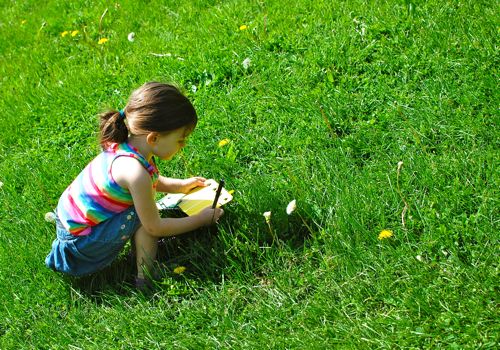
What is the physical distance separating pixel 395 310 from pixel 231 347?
2.33 feet

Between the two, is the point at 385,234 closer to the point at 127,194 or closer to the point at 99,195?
the point at 127,194

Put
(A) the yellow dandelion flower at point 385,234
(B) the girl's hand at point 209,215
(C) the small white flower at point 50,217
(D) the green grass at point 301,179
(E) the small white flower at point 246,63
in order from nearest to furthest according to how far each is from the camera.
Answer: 1. (D) the green grass at point 301,179
2. (A) the yellow dandelion flower at point 385,234
3. (B) the girl's hand at point 209,215
4. (C) the small white flower at point 50,217
5. (E) the small white flower at point 246,63

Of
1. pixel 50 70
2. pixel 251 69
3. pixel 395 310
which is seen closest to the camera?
pixel 395 310

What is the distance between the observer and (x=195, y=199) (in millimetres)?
3840

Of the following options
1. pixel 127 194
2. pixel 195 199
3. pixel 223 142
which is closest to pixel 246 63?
pixel 223 142

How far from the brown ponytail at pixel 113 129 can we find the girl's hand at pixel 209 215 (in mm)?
540

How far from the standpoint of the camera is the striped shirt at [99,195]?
138 inches

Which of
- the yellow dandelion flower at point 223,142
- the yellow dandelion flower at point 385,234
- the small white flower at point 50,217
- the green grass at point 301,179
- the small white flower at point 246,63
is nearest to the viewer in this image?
the green grass at point 301,179

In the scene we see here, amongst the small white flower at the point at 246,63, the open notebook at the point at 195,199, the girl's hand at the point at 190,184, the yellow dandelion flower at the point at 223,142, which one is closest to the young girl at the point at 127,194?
the open notebook at the point at 195,199

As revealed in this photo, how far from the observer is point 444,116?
3.80 m

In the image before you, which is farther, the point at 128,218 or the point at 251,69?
the point at 251,69

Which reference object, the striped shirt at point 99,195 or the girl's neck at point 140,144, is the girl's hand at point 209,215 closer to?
the striped shirt at point 99,195

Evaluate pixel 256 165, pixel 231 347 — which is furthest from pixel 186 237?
pixel 231 347

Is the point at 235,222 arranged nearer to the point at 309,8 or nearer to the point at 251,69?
the point at 251,69
